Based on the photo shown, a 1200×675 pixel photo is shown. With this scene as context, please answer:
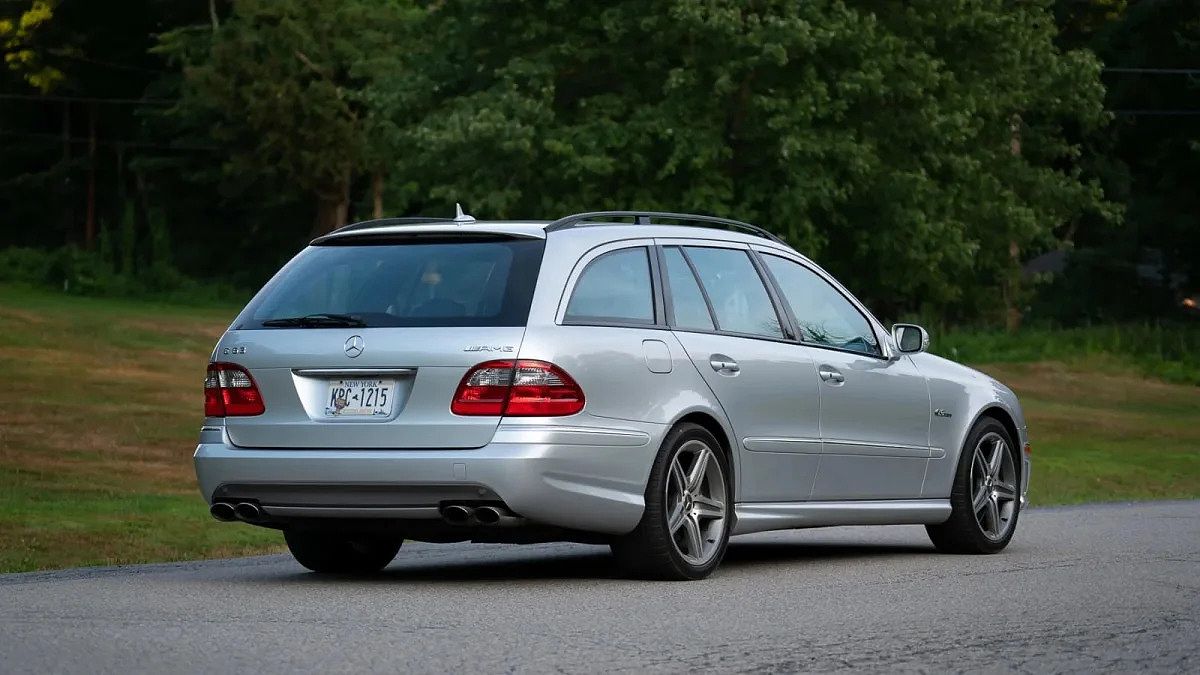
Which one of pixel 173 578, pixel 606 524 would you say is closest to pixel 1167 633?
pixel 606 524

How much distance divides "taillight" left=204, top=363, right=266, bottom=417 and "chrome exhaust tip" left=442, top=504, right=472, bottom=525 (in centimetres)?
101

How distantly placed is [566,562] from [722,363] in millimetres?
1672

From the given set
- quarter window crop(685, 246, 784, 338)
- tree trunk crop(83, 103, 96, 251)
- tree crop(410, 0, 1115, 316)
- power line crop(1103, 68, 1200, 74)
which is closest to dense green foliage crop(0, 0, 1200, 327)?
tree crop(410, 0, 1115, 316)

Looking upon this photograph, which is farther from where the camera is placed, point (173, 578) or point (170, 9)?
point (170, 9)

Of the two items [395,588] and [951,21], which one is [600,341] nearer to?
[395,588]

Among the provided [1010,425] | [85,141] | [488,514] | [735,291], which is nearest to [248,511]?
[488,514]

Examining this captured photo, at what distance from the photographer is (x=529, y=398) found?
9.41m

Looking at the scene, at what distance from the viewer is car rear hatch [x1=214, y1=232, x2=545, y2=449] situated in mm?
9438

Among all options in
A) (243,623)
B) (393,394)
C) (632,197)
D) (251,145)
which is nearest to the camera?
(243,623)

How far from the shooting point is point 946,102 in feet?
123

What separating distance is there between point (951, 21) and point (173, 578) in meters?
29.1

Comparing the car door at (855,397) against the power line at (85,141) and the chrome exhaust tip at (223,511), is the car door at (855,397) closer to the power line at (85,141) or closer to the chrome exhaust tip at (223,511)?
the chrome exhaust tip at (223,511)

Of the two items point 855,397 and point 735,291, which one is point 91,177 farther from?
point 735,291

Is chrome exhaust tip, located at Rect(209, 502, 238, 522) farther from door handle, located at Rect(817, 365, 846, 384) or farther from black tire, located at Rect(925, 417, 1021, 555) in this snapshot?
black tire, located at Rect(925, 417, 1021, 555)
